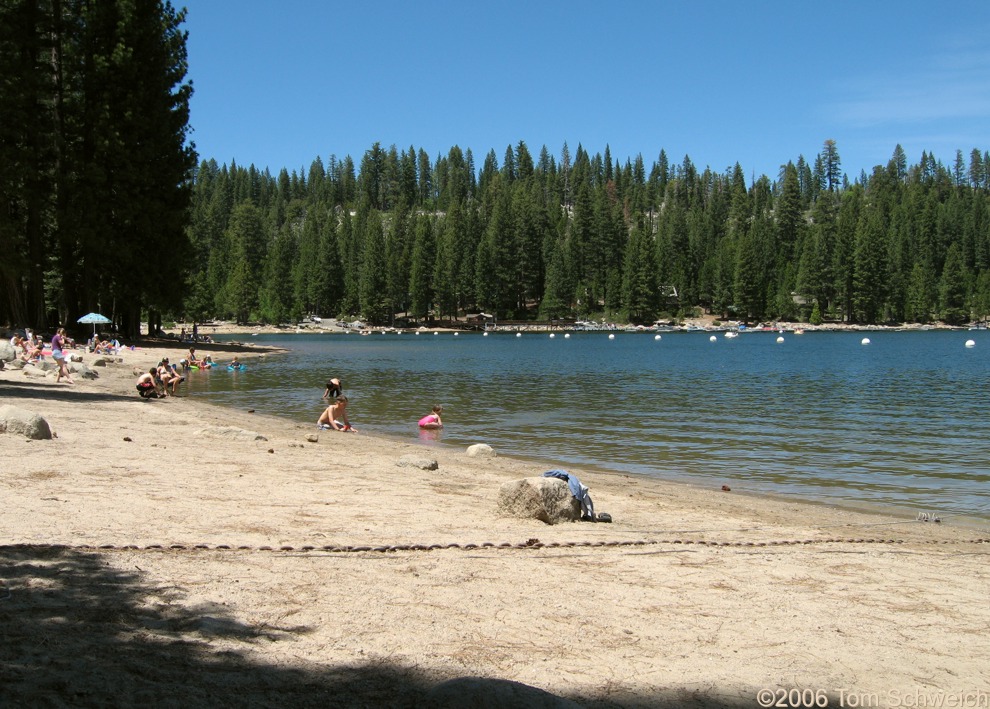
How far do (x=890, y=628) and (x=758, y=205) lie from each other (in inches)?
7741

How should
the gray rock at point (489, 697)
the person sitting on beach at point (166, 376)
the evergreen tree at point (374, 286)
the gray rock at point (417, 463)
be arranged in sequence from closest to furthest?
1. the gray rock at point (489, 697)
2. the gray rock at point (417, 463)
3. the person sitting on beach at point (166, 376)
4. the evergreen tree at point (374, 286)

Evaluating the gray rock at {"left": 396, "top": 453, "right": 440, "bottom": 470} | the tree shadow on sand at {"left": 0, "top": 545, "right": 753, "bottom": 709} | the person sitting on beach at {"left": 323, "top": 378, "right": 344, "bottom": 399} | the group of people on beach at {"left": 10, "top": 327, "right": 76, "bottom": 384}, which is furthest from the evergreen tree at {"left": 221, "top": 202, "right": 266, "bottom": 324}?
the tree shadow on sand at {"left": 0, "top": 545, "right": 753, "bottom": 709}

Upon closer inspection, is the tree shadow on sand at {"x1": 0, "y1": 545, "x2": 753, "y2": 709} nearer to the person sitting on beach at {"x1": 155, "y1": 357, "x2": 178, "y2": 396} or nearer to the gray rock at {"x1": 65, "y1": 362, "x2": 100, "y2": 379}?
the person sitting on beach at {"x1": 155, "y1": 357, "x2": 178, "y2": 396}

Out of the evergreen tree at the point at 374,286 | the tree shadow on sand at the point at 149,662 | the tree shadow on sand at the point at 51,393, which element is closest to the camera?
the tree shadow on sand at the point at 149,662

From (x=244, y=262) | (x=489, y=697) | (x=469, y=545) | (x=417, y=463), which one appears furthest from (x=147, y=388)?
(x=244, y=262)

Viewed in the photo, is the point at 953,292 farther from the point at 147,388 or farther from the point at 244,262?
the point at 147,388

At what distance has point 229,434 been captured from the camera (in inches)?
588

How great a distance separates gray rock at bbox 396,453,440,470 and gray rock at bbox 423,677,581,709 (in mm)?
9433

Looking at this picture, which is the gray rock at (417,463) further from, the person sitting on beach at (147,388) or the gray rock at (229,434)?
the person sitting on beach at (147,388)

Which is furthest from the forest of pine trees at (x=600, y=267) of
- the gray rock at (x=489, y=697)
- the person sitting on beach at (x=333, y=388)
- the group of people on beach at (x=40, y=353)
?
the gray rock at (x=489, y=697)

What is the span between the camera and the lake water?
15586mm

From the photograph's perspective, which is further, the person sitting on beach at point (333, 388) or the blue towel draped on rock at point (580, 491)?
the person sitting on beach at point (333, 388)

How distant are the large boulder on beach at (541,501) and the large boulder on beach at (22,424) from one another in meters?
7.30

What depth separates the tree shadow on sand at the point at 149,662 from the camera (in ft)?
13.2
